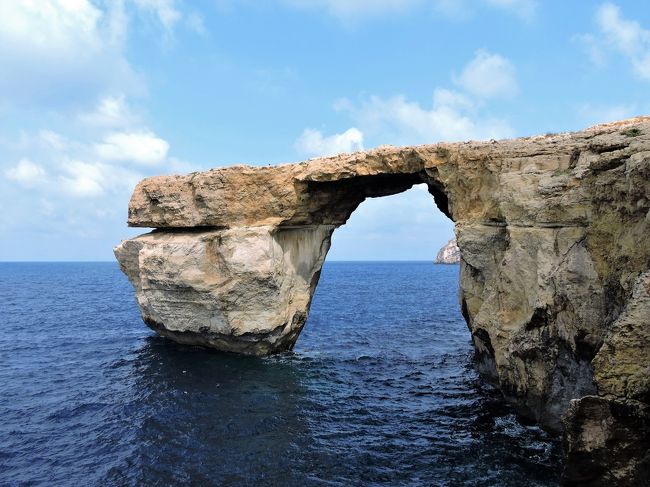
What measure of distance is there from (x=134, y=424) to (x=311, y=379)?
7.37 m

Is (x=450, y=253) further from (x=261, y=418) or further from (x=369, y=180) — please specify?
(x=261, y=418)

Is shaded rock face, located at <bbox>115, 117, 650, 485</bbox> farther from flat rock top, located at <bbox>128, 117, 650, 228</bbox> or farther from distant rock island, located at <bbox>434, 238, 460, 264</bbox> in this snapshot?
distant rock island, located at <bbox>434, 238, 460, 264</bbox>

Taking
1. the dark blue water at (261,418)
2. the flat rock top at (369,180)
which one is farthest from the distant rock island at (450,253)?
the flat rock top at (369,180)

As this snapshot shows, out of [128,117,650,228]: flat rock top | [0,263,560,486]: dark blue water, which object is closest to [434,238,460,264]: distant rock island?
[0,263,560,486]: dark blue water

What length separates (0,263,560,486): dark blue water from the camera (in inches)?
527

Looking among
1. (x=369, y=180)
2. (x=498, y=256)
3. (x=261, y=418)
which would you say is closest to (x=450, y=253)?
(x=369, y=180)

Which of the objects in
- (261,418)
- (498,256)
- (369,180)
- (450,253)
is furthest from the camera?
(450,253)

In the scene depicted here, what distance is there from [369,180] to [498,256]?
8927 mm

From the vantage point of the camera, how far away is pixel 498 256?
681 inches

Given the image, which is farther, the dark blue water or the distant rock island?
the distant rock island

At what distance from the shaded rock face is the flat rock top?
2.5 inches

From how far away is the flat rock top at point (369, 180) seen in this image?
610 inches

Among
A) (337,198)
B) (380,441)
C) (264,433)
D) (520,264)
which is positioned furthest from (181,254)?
(520,264)

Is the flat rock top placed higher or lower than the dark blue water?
higher
